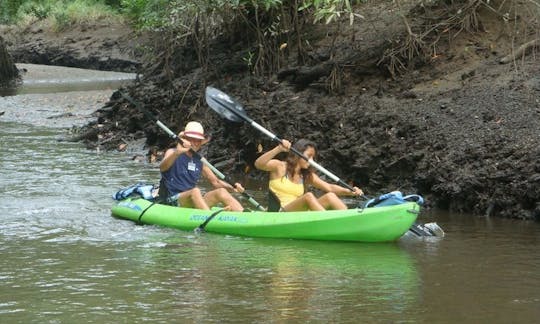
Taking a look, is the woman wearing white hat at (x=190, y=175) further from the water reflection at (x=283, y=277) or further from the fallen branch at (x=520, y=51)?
the fallen branch at (x=520, y=51)

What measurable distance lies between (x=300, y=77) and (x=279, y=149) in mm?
4843

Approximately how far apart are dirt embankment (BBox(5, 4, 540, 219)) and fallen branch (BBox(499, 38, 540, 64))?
5 cm

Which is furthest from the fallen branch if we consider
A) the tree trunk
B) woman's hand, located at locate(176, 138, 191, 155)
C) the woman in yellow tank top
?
the tree trunk

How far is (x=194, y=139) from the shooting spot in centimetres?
941

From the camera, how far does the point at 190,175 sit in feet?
31.8

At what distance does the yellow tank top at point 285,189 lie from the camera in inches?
361

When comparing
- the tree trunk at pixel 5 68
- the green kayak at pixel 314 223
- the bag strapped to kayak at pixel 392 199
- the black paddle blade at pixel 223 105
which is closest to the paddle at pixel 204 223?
the green kayak at pixel 314 223

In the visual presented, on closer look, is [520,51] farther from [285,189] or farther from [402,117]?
[285,189]

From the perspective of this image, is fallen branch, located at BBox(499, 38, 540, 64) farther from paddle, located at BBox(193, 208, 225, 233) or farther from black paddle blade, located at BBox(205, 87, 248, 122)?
paddle, located at BBox(193, 208, 225, 233)

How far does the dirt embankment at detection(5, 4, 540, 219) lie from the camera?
10.0 m

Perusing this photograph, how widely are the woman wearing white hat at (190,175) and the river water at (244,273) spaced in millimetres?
493

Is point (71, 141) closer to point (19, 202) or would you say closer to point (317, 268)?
point (19, 202)

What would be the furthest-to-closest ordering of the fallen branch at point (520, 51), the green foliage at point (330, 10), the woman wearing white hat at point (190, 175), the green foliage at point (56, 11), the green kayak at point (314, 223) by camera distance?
the green foliage at point (56, 11) < the fallen branch at point (520, 51) < the green foliage at point (330, 10) < the woman wearing white hat at point (190, 175) < the green kayak at point (314, 223)

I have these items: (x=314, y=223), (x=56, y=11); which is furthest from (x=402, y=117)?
(x=56, y=11)
